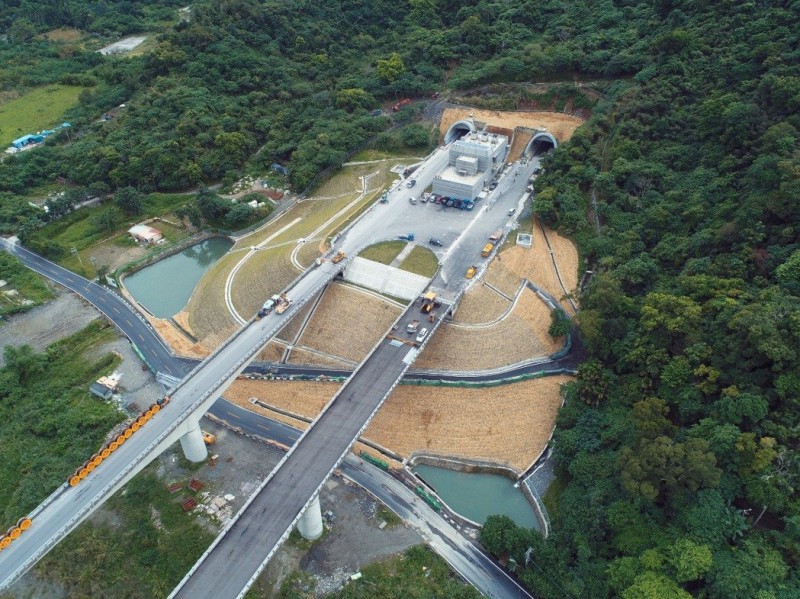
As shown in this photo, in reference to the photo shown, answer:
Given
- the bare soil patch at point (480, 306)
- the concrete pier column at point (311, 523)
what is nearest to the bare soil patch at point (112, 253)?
the bare soil patch at point (480, 306)

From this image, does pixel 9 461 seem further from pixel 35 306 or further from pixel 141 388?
pixel 35 306

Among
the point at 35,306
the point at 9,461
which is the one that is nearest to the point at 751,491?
the point at 9,461

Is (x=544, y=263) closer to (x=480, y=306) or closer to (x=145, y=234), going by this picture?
(x=480, y=306)

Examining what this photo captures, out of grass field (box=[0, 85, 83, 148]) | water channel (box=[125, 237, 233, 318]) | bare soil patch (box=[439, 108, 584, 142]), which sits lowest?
water channel (box=[125, 237, 233, 318])

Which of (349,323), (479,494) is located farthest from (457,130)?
(479,494)

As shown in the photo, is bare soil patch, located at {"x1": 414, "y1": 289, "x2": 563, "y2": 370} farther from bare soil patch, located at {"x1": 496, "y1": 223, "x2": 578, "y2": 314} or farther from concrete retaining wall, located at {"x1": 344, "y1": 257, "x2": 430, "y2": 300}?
bare soil patch, located at {"x1": 496, "y1": 223, "x2": 578, "y2": 314}

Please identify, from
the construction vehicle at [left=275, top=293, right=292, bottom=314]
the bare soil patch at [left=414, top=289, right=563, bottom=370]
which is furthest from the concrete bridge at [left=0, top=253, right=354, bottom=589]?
the bare soil patch at [left=414, top=289, right=563, bottom=370]
